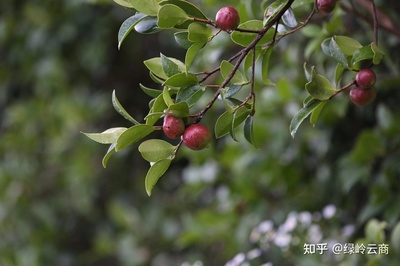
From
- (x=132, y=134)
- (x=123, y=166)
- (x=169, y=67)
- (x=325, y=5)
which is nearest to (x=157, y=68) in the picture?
(x=169, y=67)

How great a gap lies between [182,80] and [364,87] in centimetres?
25

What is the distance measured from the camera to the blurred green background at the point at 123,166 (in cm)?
172

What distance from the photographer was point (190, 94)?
0.86 meters

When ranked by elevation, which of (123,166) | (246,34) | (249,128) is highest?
(246,34)

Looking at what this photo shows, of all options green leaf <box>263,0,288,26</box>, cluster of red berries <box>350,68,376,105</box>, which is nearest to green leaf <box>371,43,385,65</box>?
cluster of red berries <box>350,68,376,105</box>

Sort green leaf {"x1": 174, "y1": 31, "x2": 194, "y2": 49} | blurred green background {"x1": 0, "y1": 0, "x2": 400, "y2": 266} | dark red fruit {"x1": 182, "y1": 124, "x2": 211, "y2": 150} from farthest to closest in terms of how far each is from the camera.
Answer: blurred green background {"x1": 0, "y1": 0, "x2": 400, "y2": 266}, green leaf {"x1": 174, "y1": 31, "x2": 194, "y2": 49}, dark red fruit {"x1": 182, "y1": 124, "x2": 211, "y2": 150}

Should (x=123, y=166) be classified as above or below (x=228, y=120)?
below

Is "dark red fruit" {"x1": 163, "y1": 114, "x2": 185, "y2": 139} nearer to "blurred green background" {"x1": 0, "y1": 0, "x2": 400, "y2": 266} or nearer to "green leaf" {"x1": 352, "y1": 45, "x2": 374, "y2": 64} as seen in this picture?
"green leaf" {"x1": 352, "y1": 45, "x2": 374, "y2": 64}

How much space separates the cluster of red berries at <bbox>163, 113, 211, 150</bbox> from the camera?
81 centimetres

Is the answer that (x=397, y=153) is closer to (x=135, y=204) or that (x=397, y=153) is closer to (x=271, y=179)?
(x=271, y=179)

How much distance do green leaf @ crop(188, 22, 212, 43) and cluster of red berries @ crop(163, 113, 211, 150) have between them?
0.40 feet

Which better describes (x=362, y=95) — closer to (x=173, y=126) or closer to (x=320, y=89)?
(x=320, y=89)

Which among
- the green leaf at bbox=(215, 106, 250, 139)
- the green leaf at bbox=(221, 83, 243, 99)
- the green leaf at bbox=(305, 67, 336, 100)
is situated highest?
the green leaf at bbox=(221, 83, 243, 99)

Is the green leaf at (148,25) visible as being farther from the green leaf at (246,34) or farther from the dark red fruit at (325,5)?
the dark red fruit at (325,5)
